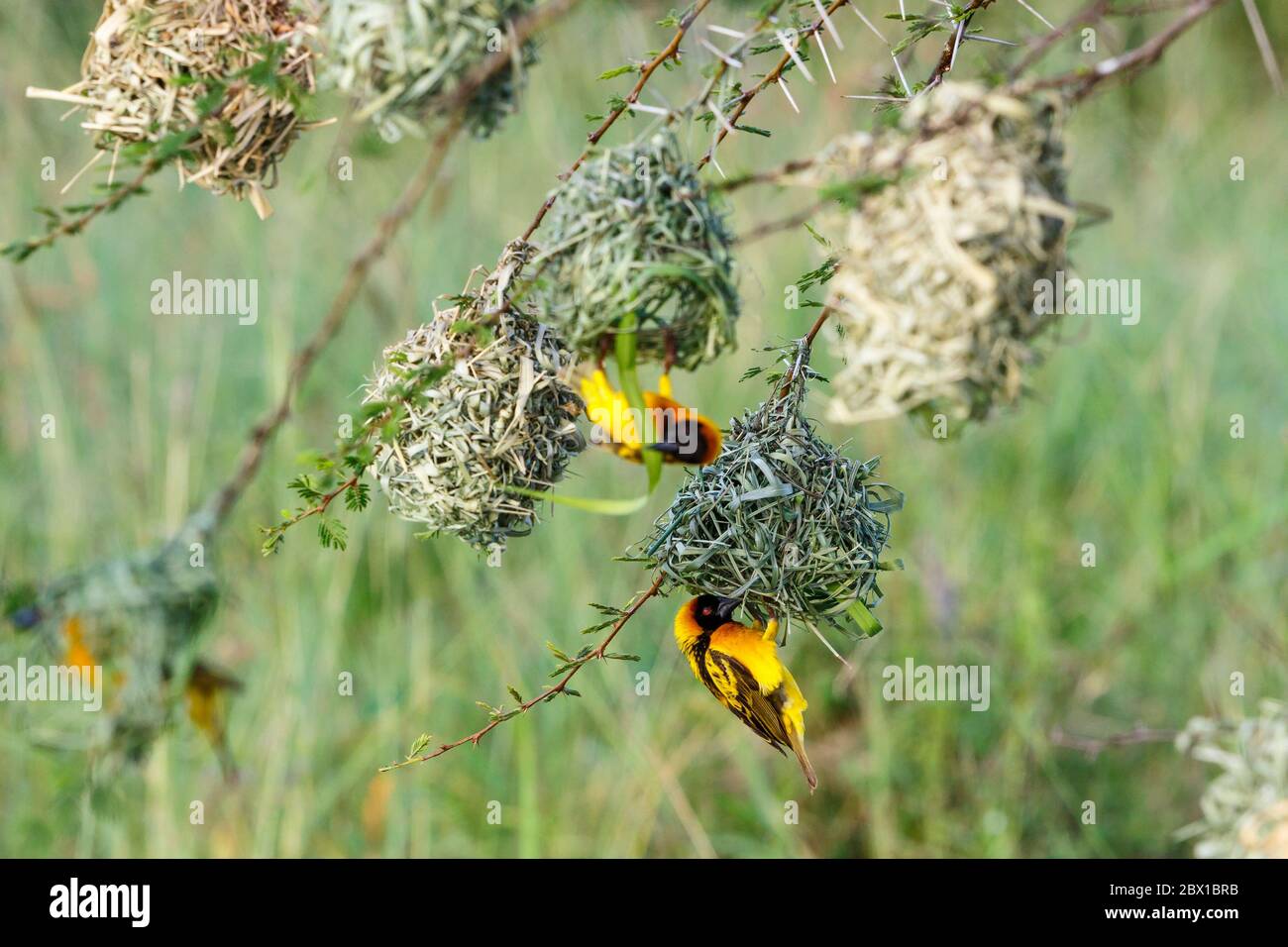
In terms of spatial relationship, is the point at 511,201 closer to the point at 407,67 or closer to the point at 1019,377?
the point at 407,67

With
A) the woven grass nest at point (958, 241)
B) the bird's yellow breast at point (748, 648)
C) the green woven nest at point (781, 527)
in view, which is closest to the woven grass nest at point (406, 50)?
the woven grass nest at point (958, 241)

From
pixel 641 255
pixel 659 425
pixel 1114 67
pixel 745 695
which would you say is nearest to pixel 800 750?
pixel 745 695

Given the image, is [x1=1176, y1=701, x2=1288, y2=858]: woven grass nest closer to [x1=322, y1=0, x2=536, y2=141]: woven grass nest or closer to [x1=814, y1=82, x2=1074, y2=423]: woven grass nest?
[x1=814, y1=82, x2=1074, y2=423]: woven grass nest

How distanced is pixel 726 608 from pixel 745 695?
1.07ft

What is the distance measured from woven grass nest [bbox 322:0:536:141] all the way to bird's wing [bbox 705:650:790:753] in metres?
1.54

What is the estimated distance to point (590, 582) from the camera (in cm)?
548

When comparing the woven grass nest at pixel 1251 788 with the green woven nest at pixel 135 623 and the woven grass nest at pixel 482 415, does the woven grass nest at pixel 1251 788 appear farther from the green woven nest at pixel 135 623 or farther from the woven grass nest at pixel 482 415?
the green woven nest at pixel 135 623

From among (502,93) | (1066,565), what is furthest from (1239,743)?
(1066,565)

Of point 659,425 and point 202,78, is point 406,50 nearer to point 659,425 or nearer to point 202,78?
point 202,78

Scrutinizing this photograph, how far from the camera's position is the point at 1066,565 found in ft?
18.8

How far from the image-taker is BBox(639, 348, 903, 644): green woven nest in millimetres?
2588

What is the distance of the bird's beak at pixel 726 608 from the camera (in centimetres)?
288

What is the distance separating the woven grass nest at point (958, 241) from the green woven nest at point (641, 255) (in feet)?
0.94

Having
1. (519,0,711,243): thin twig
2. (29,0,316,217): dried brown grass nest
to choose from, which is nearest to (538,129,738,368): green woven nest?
(519,0,711,243): thin twig
